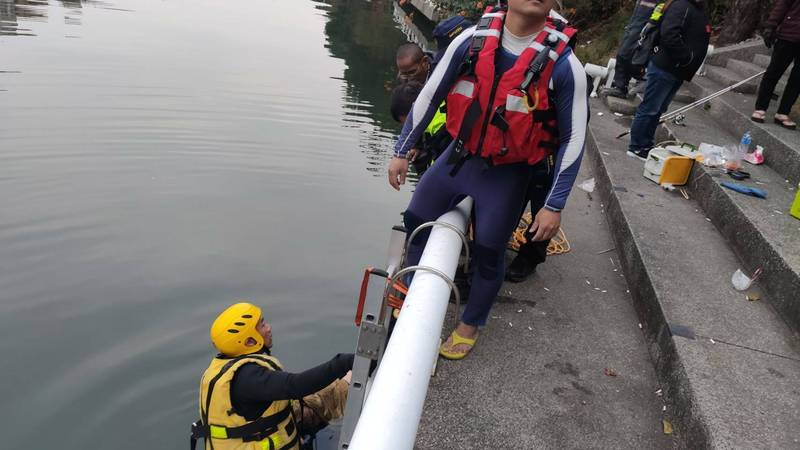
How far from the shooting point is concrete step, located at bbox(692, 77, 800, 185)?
5082 millimetres

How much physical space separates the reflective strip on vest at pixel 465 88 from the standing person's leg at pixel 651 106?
3.83 metres

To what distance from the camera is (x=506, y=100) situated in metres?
2.51

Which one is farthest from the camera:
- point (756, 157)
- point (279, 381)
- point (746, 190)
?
point (756, 157)

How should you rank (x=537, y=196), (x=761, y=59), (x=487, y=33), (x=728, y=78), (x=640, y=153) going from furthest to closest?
1. (x=761, y=59)
2. (x=728, y=78)
3. (x=640, y=153)
4. (x=537, y=196)
5. (x=487, y=33)

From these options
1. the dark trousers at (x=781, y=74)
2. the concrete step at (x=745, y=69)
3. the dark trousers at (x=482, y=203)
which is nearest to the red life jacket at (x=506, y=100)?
the dark trousers at (x=482, y=203)

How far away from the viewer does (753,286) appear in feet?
11.8

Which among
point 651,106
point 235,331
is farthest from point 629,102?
point 235,331

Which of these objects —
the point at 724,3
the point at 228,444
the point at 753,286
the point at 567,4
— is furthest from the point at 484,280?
the point at 567,4

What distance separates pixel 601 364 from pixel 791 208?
2220 millimetres

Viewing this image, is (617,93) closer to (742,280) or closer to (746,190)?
(746,190)

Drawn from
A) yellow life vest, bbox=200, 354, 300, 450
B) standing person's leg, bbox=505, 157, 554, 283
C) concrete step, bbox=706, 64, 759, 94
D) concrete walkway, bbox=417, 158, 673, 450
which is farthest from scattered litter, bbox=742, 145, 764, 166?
yellow life vest, bbox=200, 354, 300, 450

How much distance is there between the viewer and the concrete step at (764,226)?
331 centimetres

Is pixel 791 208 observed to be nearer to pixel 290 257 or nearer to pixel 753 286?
pixel 753 286

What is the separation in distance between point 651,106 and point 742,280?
8.95ft
